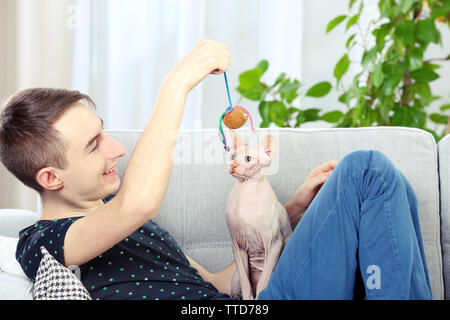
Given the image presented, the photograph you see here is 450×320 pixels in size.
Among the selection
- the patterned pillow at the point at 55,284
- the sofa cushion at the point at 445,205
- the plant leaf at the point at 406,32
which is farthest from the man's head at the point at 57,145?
the plant leaf at the point at 406,32

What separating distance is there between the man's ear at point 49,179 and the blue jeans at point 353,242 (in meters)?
0.47

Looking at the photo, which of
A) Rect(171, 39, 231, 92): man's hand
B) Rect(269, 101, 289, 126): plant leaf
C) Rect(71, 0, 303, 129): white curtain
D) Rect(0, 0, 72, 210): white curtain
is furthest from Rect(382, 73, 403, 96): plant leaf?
Rect(0, 0, 72, 210): white curtain

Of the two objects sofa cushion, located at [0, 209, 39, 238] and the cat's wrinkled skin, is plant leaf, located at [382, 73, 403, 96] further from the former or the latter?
sofa cushion, located at [0, 209, 39, 238]

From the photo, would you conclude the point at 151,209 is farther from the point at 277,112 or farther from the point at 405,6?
the point at 405,6

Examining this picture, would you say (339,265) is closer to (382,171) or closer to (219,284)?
(382,171)

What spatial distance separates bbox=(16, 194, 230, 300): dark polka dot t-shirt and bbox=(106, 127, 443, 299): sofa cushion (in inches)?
7.8

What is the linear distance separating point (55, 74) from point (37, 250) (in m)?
1.34

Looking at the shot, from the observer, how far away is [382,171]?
2.86ft

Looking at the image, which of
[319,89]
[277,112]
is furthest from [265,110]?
[319,89]

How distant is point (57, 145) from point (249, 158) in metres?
0.39

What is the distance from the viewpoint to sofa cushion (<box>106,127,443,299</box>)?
1235 mm

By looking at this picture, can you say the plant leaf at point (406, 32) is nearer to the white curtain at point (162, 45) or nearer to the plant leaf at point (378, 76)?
the plant leaf at point (378, 76)

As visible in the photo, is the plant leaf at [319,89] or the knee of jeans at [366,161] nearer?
the knee of jeans at [366,161]

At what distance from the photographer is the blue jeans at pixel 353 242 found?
839 mm
